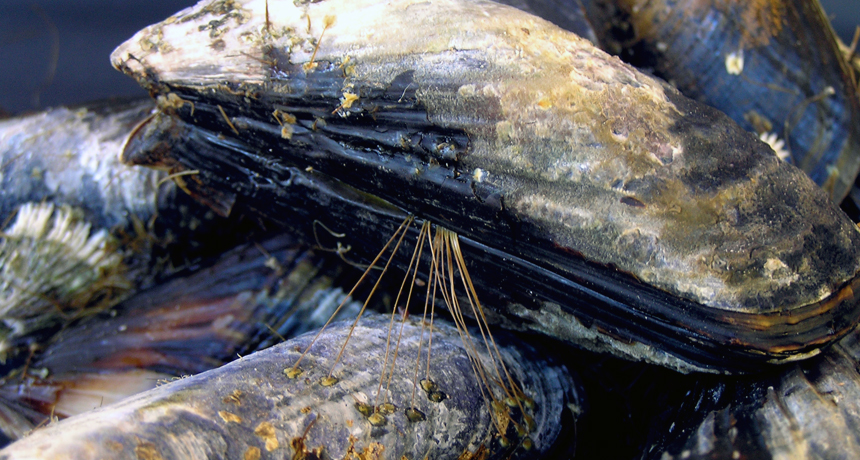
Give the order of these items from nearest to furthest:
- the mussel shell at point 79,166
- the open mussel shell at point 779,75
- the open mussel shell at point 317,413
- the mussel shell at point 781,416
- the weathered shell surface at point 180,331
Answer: the open mussel shell at point 317,413, the mussel shell at point 781,416, the weathered shell surface at point 180,331, the open mussel shell at point 779,75, the mussel shell at point 79,166

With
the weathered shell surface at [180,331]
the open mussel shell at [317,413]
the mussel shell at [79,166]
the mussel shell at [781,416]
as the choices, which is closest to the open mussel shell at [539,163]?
the mussel shell at [781,416]

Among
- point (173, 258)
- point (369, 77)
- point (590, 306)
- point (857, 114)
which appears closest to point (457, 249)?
point (590, 306)

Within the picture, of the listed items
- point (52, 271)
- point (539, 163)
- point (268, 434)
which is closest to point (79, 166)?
point (52, 271)

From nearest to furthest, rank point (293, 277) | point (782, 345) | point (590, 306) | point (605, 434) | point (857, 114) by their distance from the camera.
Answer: point (782, 345) < point (590, 306) < point (605, 434) < point (293, 277) < point (857, 114)

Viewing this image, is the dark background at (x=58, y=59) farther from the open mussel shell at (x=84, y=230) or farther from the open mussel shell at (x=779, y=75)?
the open mussel shell at (x=779, y=75)

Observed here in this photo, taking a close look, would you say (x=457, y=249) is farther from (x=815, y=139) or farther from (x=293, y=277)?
(x=815, y=139)

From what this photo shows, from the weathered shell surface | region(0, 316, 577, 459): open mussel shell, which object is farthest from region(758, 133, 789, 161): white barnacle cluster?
the weathered shell surface
